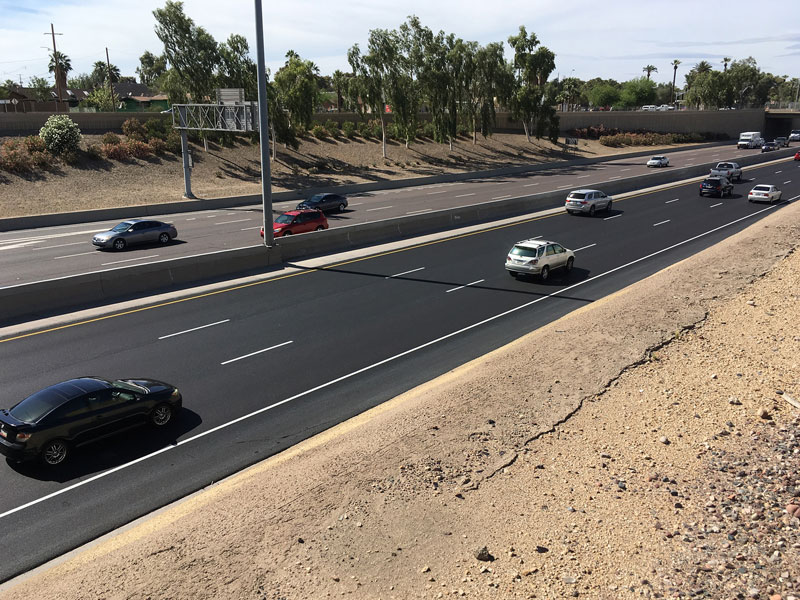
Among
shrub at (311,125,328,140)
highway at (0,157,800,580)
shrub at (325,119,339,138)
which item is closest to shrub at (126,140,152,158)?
shrub at (311,125,328,140)

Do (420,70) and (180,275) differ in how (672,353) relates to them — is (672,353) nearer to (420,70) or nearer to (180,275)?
(180,275)

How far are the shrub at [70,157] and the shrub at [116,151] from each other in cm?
270

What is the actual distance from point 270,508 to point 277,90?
60353mm

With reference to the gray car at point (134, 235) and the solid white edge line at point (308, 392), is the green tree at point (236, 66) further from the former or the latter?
the solid white edge line at point (308, 392)

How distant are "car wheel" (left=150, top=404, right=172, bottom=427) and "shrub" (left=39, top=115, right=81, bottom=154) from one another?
158 ft

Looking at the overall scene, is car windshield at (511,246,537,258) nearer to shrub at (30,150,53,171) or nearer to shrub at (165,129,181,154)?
shrub at (30,150,53,171)

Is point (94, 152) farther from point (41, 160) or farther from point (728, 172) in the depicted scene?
point (728, 172)

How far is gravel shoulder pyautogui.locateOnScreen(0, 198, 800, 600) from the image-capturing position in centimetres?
773

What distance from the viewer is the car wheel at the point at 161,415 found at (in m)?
12.0

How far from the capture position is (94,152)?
173 feet

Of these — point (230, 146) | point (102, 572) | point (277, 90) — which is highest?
point (277, 90)

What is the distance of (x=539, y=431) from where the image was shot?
1168 cm

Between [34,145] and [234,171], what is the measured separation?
1701 centimetres

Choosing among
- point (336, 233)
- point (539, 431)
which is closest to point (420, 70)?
point (336, 233)
